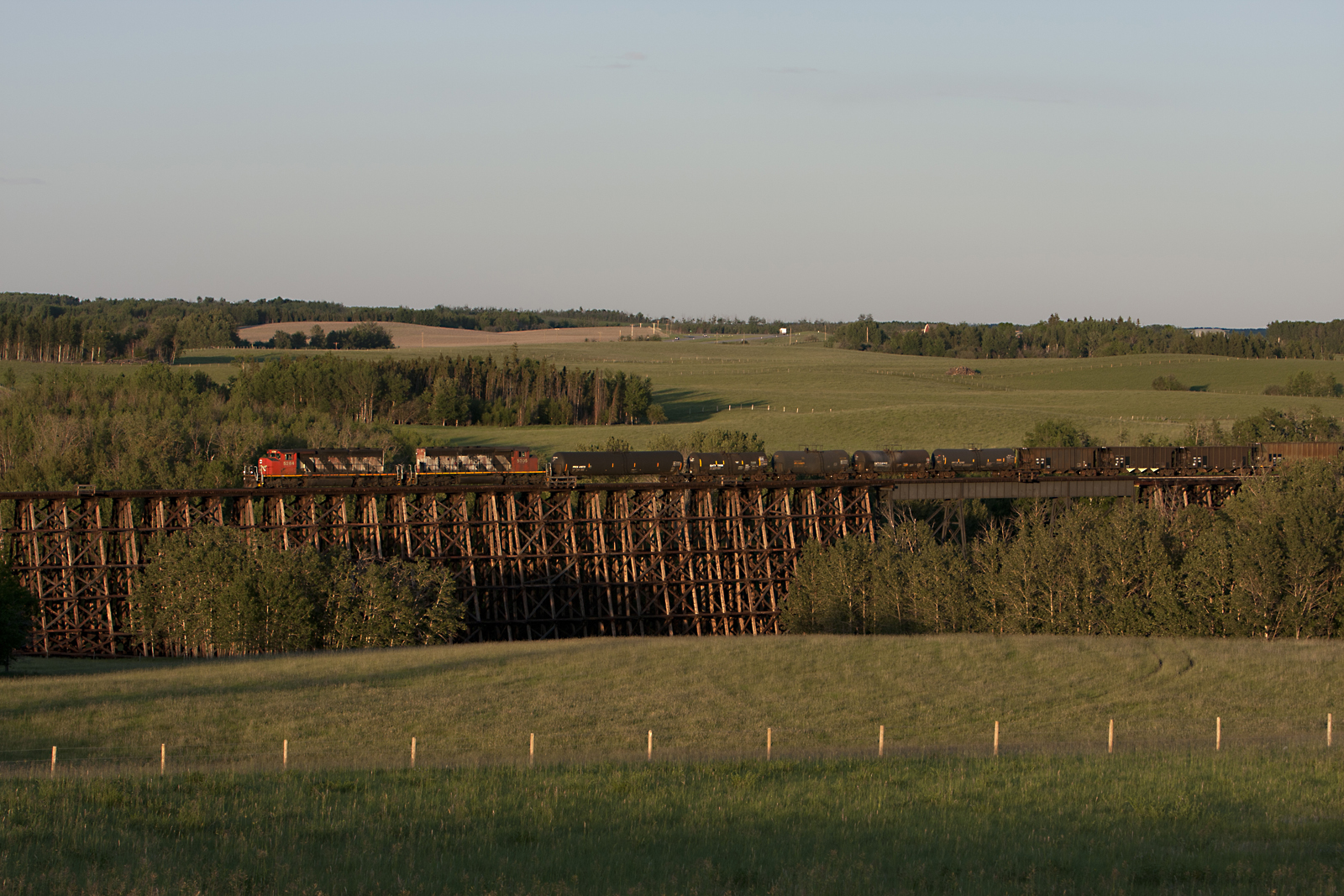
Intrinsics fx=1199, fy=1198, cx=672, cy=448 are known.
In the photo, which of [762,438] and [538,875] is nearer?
[538,875]

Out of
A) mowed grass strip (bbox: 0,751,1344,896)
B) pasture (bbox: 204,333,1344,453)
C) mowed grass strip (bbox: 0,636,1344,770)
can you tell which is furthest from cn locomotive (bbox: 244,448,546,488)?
pasture (bbox: 204,333,1344,453)

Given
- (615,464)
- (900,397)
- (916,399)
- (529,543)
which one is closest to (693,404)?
(900,397)

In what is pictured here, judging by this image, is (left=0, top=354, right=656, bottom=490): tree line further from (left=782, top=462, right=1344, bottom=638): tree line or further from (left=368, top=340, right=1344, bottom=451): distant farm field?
(left=782, top=462, right=1344, bottom=638): tree line

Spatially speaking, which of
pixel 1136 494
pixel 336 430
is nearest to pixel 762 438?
pixel 336 430

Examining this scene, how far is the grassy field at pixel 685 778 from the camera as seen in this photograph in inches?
578

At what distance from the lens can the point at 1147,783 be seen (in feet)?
65.7

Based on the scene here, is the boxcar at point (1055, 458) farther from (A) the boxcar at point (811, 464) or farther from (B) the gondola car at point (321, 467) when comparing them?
(B) the gondola car at point (321, 467)

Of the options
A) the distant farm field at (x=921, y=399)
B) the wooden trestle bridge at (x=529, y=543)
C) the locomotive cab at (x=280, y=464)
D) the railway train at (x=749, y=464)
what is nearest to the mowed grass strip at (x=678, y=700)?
the wooden trestle bridge at (x=529, y=543)

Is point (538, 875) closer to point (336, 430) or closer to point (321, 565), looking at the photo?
point (321, 565)

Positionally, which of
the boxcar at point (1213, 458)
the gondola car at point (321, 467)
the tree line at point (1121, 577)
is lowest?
the tree line at point (1121, 577)

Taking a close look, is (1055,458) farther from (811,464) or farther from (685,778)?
(685,778)

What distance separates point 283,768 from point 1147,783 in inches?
604

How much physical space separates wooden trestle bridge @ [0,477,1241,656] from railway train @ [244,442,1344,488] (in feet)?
3.90

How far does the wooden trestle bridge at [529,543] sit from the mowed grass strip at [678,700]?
28.8 ft
